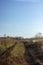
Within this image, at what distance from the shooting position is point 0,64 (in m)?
16.9

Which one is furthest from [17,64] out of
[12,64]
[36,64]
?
[36,64]

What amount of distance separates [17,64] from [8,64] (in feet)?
4.54

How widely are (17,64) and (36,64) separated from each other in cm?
192

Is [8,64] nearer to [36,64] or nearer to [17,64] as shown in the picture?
[17,64]

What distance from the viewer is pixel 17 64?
1800 cm

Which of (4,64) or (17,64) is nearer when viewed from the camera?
(4,64)

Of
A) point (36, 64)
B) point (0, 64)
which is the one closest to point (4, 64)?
point (0, 64)

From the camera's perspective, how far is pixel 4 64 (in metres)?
16.9

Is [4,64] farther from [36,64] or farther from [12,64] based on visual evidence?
[36,64]

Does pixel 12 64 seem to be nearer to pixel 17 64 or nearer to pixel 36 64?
pixel 17 64

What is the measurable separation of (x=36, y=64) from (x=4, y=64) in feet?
11.0

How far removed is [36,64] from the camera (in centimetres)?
1814

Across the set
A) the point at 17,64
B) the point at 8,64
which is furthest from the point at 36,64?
the point at 8,64

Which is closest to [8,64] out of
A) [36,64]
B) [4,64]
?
[4,64]
